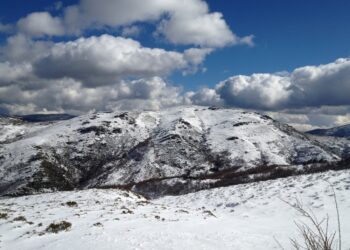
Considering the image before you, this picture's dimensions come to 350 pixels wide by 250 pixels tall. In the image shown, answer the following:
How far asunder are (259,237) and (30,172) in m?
170

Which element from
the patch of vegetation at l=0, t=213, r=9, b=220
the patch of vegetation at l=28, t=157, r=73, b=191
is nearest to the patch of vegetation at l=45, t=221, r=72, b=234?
the patch of vegetation at l=0, t=213, r=9, b=220

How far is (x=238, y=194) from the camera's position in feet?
108

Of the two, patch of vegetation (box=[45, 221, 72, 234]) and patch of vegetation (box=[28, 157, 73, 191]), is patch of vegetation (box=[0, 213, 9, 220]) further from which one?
patch of vegetation (box=[28, 157, 73, 191])

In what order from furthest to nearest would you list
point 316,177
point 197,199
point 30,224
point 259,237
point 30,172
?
Result: point 30,172 < point 197,199 < point 316,177 < point 30,224 < point 259,237

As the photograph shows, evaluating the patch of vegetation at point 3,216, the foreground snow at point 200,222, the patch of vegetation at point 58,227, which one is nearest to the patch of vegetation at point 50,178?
the foreground snow at point 200,222

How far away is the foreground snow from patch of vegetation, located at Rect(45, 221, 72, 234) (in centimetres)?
45

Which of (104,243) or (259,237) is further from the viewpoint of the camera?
(259,237)

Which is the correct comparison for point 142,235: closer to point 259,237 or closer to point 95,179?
point 259,237

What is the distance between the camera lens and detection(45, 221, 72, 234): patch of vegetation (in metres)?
20.4

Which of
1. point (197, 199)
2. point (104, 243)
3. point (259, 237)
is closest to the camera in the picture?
point (104, 243)

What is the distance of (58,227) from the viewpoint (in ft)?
68.1

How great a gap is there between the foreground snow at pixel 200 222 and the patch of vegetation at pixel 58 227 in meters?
0.45

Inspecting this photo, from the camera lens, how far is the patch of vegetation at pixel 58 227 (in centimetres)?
2039

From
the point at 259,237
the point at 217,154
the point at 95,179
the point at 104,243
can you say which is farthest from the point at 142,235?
the point at 217,154
